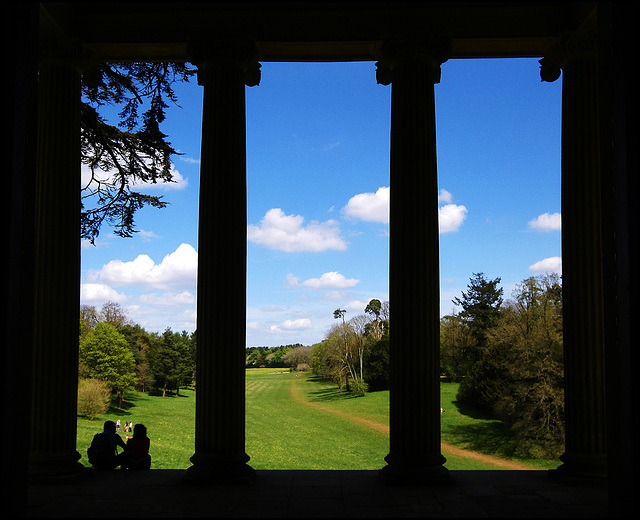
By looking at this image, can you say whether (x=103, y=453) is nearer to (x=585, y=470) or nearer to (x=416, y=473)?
(x=416, y=473)

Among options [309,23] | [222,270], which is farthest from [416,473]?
[309,23]

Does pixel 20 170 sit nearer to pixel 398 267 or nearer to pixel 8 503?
pixel 8 503

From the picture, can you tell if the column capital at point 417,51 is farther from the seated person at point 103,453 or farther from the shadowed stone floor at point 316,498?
the seated person at point 103,453

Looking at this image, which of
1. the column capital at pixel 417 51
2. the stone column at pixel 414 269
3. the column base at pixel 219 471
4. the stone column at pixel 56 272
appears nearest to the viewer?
the column base at pixel 219 471

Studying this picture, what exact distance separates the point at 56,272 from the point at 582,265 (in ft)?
157

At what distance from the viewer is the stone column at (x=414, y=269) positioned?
4481 cm

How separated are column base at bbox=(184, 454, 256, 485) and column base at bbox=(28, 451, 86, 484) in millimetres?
10608

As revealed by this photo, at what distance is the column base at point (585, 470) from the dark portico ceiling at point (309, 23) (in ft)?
126

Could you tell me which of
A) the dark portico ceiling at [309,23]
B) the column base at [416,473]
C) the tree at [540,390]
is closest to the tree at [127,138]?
the dark portico ceiling at [309,23]

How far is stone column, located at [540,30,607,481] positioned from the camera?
44.9 m

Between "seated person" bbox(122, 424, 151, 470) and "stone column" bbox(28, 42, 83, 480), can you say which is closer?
"stone column" bbox(28, 42, 83, 480)

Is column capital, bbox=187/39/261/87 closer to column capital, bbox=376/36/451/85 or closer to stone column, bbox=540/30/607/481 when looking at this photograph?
column capital, bbox=376/36/451/85

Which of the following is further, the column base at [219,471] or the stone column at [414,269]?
the stone column at [414,269]

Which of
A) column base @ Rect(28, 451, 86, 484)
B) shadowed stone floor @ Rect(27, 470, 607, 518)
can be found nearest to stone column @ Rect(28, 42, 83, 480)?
column base @ Rect(28, 451, 86, 484)
